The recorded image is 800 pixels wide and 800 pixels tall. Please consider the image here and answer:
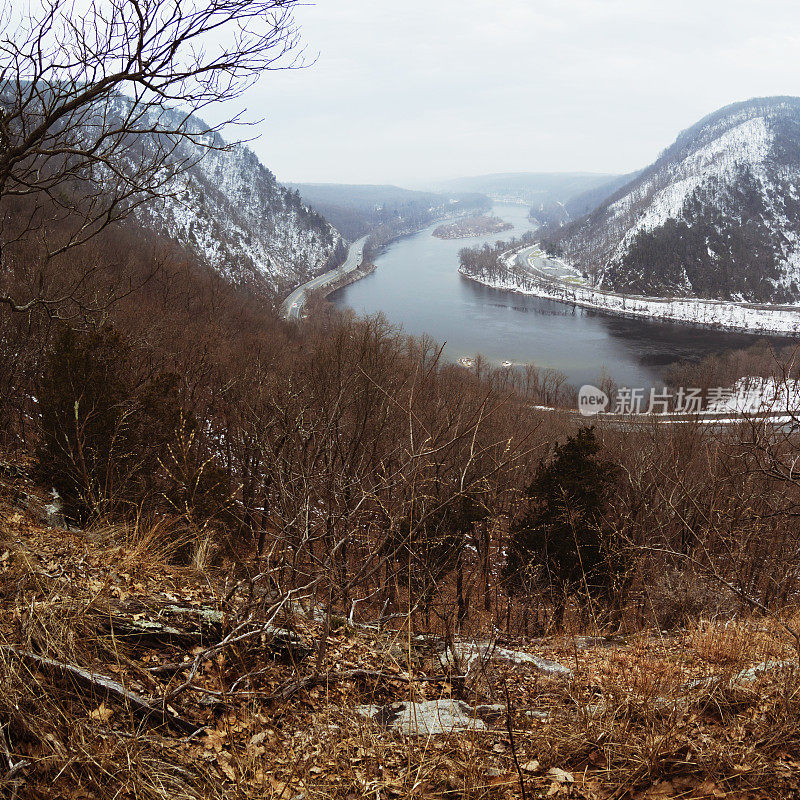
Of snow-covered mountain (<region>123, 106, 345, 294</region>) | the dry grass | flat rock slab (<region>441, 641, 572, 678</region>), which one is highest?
snow-covered mountain (<region>123, 106, 345, 294</region>)

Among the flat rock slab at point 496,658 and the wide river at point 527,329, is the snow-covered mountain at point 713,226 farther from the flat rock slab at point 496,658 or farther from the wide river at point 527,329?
the flat rock slab at point 496,658

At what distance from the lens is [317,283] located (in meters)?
96.6

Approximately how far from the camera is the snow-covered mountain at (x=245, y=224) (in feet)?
278

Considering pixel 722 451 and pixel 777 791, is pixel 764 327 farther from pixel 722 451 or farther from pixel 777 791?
pixel 777 791

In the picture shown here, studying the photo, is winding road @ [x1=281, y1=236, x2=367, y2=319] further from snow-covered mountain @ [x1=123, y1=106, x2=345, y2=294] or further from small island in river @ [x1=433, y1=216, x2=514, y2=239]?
small island in river @ [x1=433, y1=216, x2=514, y2=239]

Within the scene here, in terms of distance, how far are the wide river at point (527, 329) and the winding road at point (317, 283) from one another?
16.2 ft

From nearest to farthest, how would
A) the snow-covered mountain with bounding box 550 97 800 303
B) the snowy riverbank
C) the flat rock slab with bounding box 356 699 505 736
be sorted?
the flat rock slab with bounding box 356 699 505 736
the snowy riverbank
the snow-covered mountain with bounding box 550 97 800 303

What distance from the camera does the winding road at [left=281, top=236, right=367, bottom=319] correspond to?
252 ft

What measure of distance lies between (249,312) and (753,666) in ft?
151

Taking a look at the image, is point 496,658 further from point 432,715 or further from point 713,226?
point 713,226

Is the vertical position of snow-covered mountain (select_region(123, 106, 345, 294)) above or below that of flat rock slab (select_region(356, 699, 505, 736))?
above

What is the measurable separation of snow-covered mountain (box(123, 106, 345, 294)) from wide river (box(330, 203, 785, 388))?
14785 mm

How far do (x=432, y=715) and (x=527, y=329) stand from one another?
238 feet

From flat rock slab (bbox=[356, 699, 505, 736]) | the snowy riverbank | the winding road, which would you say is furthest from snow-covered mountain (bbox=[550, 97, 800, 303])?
flat rock slab (bbox=[356, 699, 505, 736])
